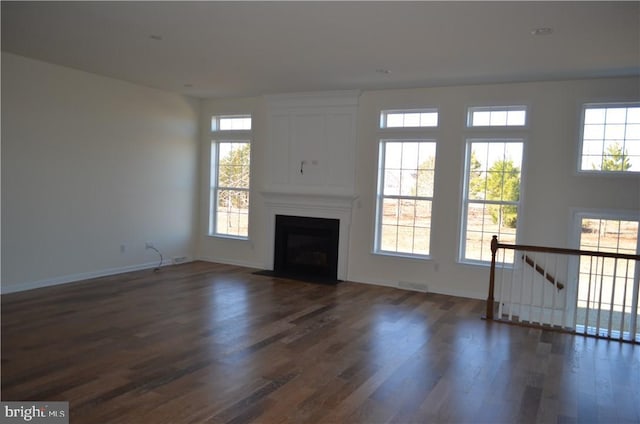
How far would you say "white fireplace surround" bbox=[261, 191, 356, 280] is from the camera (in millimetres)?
7311

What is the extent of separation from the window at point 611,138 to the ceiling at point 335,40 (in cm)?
47

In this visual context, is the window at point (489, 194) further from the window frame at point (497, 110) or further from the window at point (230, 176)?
the window at point (230, 176)

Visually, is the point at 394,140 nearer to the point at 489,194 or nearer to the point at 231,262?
the point at 489,194

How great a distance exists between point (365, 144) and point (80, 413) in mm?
5320

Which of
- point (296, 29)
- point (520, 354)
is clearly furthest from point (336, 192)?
point (520, 354)

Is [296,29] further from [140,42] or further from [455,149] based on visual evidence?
[455,149]

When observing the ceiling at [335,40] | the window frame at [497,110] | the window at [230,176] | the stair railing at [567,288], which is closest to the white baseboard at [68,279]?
the window at [230,176]

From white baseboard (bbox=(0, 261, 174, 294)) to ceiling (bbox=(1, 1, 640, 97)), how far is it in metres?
2.88

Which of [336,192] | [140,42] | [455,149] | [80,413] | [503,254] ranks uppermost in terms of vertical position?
[140,42]

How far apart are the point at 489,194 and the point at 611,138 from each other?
1.59 m

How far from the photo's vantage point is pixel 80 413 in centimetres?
292

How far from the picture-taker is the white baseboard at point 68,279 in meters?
5.83

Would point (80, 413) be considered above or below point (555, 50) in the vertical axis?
below

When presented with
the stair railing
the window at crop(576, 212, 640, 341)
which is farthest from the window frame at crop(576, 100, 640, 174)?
the stair railing
